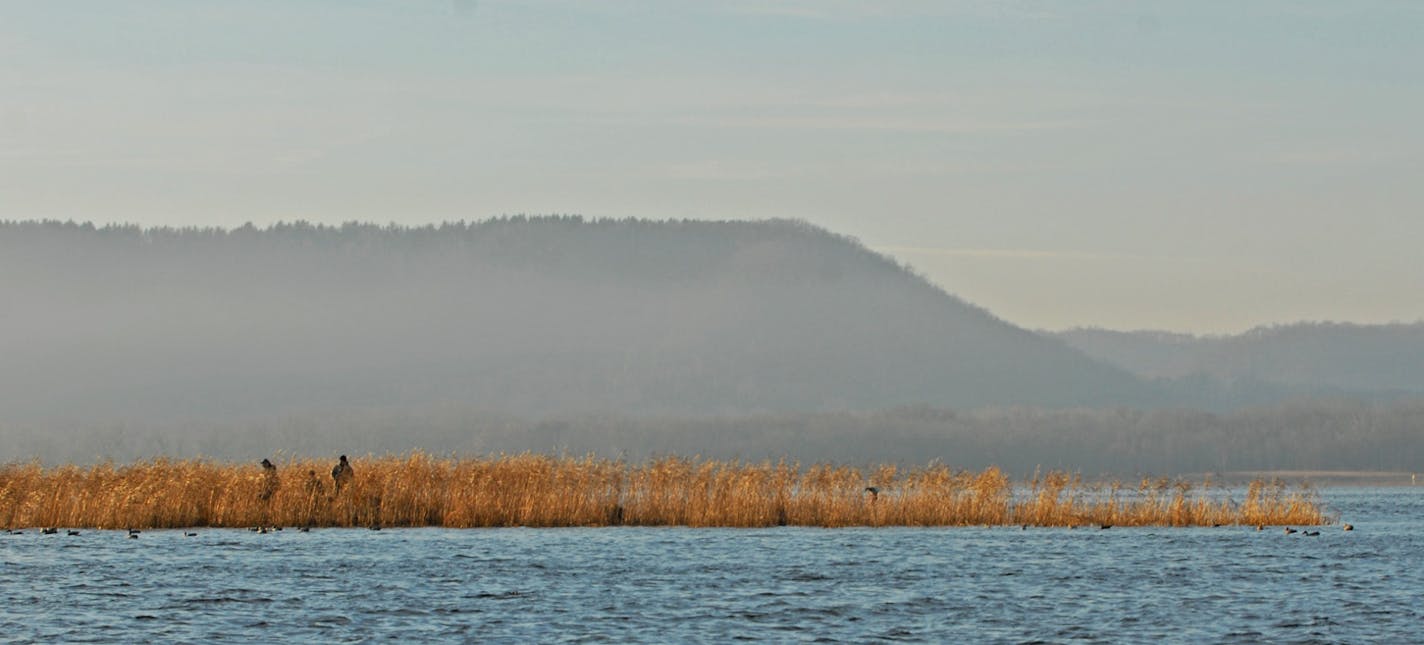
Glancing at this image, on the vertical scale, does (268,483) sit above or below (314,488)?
above

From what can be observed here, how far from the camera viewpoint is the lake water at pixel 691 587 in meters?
25.9

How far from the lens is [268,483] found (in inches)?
1775

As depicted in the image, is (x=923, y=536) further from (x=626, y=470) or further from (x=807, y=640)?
(x=807, y=640)

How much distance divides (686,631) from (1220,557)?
19420 mm

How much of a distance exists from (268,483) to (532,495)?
23.1 feet

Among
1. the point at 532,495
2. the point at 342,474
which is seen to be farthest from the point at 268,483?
the point at 532,495

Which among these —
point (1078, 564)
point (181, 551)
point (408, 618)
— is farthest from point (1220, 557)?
point (181, 551)

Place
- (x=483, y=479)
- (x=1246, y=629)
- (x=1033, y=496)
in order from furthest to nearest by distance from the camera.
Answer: (x=1033, y=496) → (x=483, y=479) → (x=1246, y=629)

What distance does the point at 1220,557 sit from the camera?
40500 millimetres

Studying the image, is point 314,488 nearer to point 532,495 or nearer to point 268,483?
point 268,483

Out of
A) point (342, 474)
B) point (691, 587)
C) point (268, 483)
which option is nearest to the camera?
point (691, 587)

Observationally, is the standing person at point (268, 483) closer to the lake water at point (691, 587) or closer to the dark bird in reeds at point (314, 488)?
the dark bird in reeds at point (314, 488)

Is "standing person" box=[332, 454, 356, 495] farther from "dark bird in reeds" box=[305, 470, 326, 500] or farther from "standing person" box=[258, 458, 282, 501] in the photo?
"standing person" box=[258, 458, 282, 501]

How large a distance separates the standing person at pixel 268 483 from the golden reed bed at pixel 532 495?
0.04m
